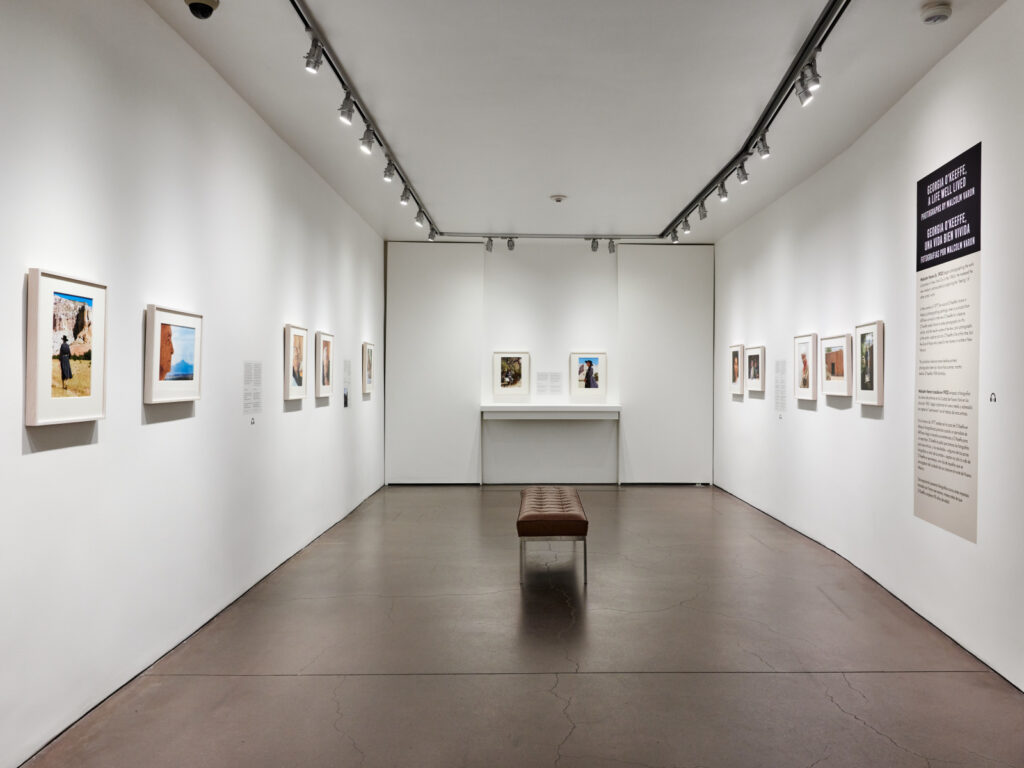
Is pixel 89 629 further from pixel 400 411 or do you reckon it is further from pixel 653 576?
pixel 400 411

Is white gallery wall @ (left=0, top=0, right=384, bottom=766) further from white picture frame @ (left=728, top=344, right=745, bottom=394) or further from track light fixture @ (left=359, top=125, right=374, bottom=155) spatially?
white picture frame @ (left=728, top=344, right=745, bottom=394)

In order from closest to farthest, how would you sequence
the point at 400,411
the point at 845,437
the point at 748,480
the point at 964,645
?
the point at 964,645, the point at 845,437, the point at 748,480, the point at 400,411

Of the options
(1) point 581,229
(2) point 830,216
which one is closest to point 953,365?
(2) point 830,216

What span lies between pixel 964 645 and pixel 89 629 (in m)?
5.74

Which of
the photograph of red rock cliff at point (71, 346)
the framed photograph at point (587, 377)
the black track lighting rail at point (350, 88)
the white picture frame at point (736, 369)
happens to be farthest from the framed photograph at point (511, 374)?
the photograph of red rock cliff at point (71, 346)

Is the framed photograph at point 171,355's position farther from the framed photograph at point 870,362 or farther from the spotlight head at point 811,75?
the framed photograph at point 870,362

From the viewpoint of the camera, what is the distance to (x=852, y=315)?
23.1 feet

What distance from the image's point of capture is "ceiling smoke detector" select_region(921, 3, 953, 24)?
4453mm

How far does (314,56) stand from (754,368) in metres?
7.63

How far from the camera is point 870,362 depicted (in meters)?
6.51

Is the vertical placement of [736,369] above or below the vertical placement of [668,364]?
below

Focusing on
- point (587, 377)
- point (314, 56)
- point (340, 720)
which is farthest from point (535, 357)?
point (340, 720)

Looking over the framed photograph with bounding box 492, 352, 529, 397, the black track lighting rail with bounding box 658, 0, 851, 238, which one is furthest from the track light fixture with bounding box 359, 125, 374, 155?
the framed photograph with bounding box 492, 352, 529, 397

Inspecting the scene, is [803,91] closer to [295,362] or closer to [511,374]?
[295,362]
